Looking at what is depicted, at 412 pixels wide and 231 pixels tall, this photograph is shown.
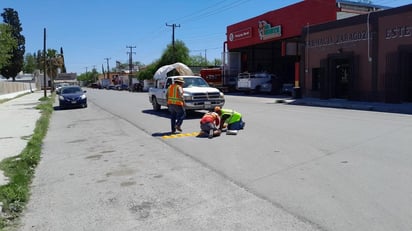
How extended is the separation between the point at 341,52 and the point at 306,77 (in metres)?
4.56

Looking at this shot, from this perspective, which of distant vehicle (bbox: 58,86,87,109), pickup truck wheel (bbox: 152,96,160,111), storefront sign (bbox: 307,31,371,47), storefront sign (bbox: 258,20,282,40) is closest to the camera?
pickup truck wheel (bbox: 152,96,160,111)

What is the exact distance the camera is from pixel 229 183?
20.6 ft

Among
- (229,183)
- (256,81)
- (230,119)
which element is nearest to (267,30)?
(256,81)

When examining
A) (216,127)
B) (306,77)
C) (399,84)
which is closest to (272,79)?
(306,77)

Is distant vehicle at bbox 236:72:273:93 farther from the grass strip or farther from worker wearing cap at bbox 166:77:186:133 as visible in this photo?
the grass strip

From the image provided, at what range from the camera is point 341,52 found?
26969mm

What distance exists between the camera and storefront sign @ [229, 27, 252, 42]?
48.0 meters

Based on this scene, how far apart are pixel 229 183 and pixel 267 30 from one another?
3975cm

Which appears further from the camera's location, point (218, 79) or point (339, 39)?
point (218, 79)

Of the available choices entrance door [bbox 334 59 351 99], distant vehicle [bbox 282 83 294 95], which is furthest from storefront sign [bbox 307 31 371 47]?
distant vehicle [bbox 282 83 294 95]

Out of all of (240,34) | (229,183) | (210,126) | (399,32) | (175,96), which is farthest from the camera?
(240,34)

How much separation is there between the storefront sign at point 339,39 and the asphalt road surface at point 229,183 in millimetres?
15646

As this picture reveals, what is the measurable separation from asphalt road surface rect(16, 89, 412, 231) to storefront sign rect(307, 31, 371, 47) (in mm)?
15646

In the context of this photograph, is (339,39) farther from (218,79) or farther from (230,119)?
(218,79)
